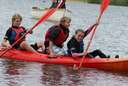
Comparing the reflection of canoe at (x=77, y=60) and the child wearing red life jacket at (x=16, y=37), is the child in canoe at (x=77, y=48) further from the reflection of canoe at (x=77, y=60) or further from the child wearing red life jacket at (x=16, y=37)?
the child wearing red life jacket at (x=16, y=37)

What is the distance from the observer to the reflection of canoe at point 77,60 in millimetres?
15789

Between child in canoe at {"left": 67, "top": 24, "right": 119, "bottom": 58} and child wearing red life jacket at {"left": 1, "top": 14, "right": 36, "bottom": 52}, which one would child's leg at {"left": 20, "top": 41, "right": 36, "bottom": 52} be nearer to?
child wearing red life jacket at {"left": 1, "top": 14, "right": 36, "bottom": 52}

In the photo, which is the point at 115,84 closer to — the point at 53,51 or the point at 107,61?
the point at 107,61

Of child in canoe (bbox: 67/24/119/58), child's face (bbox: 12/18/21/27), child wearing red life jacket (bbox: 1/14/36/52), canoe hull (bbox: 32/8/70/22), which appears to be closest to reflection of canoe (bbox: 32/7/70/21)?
canoe hull (bbox: 32/8/70/22)

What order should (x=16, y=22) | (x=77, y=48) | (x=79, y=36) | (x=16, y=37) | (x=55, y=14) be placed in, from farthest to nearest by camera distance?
1. (x=55, y=14)
2. (x=16, y=37)
3. (x=16, y=22)
4. (x=77, y=48)
5. (x=79, y=36)

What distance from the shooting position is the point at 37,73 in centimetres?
1498

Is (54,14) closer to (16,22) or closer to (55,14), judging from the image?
(55,14)

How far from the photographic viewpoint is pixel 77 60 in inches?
637

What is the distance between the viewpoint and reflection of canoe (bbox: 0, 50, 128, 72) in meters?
15.8

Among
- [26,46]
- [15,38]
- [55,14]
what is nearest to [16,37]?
[15,38]

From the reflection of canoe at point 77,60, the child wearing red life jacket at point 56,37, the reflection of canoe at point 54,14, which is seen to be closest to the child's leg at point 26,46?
the reflection of canoe at point 77,60

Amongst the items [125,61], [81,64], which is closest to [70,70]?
[81,64]

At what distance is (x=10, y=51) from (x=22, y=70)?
67.1 inches

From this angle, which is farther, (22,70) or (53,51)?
(53,51)
